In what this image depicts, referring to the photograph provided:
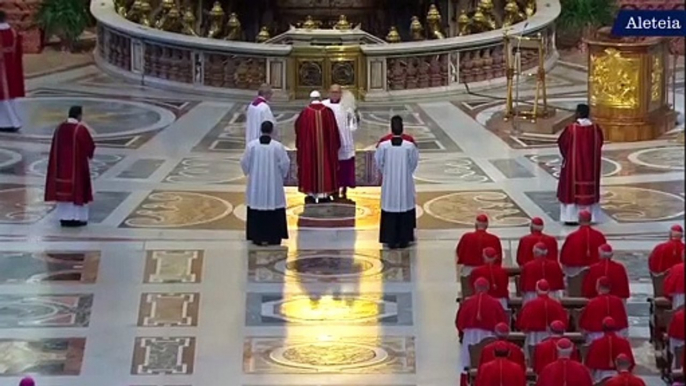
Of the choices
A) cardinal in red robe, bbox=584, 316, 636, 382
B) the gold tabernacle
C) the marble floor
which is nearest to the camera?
cardinal in red robe, bbox=584, 316, 636, 382

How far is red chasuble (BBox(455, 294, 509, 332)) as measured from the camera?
1389cm

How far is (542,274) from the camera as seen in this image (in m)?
14.6

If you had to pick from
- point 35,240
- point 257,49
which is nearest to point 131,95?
A: point 257,49

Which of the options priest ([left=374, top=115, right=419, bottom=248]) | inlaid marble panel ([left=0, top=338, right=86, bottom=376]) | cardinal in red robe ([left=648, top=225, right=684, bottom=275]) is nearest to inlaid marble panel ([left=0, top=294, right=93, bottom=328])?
inlaid marble panel ([left=0, top=338, right=86, bottom=376])

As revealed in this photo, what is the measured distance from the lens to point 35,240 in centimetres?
1809

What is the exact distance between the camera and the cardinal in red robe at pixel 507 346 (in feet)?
41.5

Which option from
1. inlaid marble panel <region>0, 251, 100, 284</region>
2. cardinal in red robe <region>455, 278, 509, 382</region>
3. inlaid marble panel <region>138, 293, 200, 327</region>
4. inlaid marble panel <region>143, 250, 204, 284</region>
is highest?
cardinal in red robe <region>455, 278, 509, 382</region>

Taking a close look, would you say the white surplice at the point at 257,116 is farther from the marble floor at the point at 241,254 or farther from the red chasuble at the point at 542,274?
the red chasuble at the point at 542,274

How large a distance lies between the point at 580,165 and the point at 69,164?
5002 mm

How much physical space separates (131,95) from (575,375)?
564 inches

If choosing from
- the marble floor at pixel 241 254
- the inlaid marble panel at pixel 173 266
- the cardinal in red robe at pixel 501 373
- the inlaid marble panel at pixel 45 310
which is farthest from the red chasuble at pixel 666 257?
the inlaid marble panel at pixel 45 310

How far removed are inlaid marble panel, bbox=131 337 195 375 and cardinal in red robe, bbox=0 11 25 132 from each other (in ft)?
28.2

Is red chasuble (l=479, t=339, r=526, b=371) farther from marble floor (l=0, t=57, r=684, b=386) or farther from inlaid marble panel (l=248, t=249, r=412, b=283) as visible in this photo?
inlaid marble panel (l=248, t=249, r=412, b=283)

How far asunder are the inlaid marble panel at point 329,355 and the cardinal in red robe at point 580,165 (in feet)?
12.6
